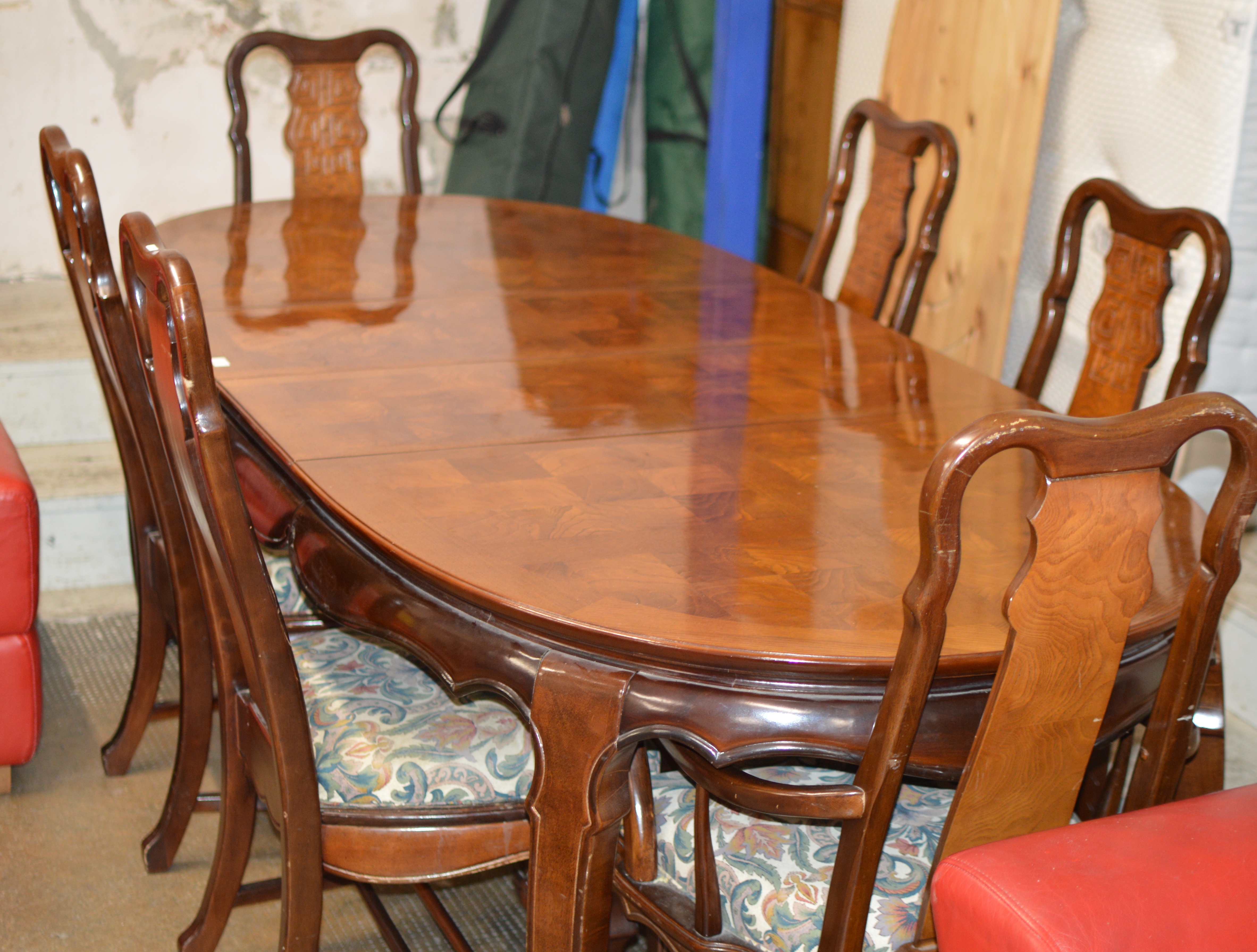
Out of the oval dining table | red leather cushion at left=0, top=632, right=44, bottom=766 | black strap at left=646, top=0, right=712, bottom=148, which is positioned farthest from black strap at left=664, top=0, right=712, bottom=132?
red leather cushion at left=0, top=632, right=44, bottom=766

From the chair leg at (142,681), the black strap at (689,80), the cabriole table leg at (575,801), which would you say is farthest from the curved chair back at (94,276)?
the black strap at (689,80)

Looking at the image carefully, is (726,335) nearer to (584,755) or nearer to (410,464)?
(410,464)

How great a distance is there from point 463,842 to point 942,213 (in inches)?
56.6

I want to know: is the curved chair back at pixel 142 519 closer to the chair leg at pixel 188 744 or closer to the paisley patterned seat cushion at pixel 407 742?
the chair leg at pixel 188 744

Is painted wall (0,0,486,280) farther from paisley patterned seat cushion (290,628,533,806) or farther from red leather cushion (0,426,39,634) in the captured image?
paisley patterned seat cushion (290,628,533,806)

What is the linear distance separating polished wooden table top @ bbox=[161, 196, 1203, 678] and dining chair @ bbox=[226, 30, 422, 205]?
0.44 meters

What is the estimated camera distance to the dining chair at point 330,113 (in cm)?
287

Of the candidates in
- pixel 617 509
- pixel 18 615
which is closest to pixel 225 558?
pixel 617 509

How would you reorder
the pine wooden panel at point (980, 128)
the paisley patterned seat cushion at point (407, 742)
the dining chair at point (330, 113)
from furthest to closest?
the dining chair at point (330, 113)
the pine wooden panel at point (980, 128)
the paisley patterned seat cushion at point (407, 742)

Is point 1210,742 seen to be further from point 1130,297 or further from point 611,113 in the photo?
point 611,113

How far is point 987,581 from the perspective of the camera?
1.24 meters

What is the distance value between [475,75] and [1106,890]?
3.38m

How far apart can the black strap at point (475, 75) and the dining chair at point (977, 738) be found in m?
2.82

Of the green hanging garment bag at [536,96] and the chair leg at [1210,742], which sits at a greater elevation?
the green hanging garment bag at [536,96]
